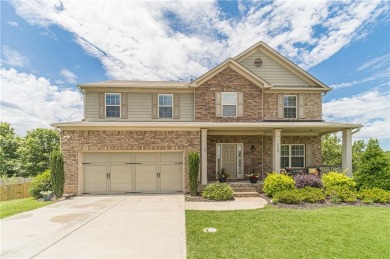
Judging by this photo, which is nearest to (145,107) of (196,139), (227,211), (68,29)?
(196,139)

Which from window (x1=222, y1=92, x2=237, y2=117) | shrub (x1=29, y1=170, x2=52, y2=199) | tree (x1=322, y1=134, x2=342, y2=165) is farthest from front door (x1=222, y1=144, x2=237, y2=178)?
tree (x1=322, y1=134, x2=342, y2=165)

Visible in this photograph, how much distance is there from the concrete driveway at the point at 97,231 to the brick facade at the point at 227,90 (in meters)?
6.24

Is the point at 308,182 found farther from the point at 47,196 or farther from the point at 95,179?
the point at 47,196

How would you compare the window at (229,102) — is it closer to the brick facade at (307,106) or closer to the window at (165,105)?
the brick facade at (307,106)

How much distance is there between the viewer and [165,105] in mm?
13508

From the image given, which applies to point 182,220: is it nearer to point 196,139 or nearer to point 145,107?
point 196,139

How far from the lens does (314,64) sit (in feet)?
51.0

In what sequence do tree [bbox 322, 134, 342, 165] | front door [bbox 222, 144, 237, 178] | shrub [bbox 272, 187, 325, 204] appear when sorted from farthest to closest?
tree [bbox 322, 134, 342, 165]
front door [bbox 222, 144, 237, 178]
shrub [bbox 272, 187, 325, 204]

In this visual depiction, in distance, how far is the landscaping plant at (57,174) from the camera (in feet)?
32.6

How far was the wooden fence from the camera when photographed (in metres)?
12.7

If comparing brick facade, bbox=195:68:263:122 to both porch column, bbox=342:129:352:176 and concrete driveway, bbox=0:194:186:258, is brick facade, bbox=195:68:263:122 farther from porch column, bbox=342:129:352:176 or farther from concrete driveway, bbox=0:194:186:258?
concrete driveway, bbox=0:194:186:258

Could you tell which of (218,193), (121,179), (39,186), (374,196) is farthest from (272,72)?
(39,186)

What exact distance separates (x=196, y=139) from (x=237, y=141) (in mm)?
3457

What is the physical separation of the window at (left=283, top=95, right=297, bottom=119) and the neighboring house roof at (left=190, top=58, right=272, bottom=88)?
1.83m
